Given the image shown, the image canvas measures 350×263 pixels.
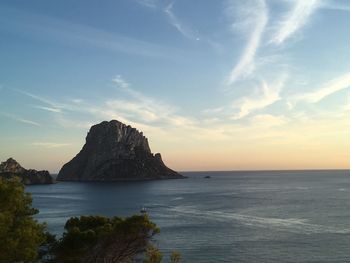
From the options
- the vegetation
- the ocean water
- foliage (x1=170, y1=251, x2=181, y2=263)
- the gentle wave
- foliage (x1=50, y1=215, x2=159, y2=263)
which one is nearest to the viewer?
foliage (x1=170, y1=251, x2=181, y2=263)

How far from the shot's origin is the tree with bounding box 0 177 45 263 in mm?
30855

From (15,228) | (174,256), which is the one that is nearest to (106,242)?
(15,228)

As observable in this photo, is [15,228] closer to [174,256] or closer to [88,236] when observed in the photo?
[88,236]

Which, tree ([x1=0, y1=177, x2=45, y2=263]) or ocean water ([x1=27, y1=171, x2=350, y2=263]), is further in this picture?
ocean water ([x1=27, y1=171, x2=350, y2=263])

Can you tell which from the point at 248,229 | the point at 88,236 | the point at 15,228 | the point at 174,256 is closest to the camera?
the point at 174,256

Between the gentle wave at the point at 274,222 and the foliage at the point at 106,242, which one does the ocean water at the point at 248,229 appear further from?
the foliage at the point at 106,242

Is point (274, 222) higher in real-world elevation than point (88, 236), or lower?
lower

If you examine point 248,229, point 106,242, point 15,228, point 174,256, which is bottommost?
point 248,229

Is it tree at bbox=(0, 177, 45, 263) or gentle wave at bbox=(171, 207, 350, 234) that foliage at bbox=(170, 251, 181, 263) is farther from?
gentle wave at bbox=(171, 207, 350, 234)

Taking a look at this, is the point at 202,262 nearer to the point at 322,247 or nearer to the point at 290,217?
the point at 322,247

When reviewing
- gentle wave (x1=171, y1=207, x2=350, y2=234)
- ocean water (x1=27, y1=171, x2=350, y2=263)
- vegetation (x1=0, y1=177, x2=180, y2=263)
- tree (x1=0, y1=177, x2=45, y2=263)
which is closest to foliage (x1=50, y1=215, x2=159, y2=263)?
vegetation (x1=0, y1=177, x2=180, y2=263)

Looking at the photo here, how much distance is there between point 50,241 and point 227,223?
3026 inches

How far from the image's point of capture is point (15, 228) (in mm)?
32656

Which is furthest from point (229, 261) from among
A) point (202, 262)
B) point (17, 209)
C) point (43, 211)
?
point (43, 211)
